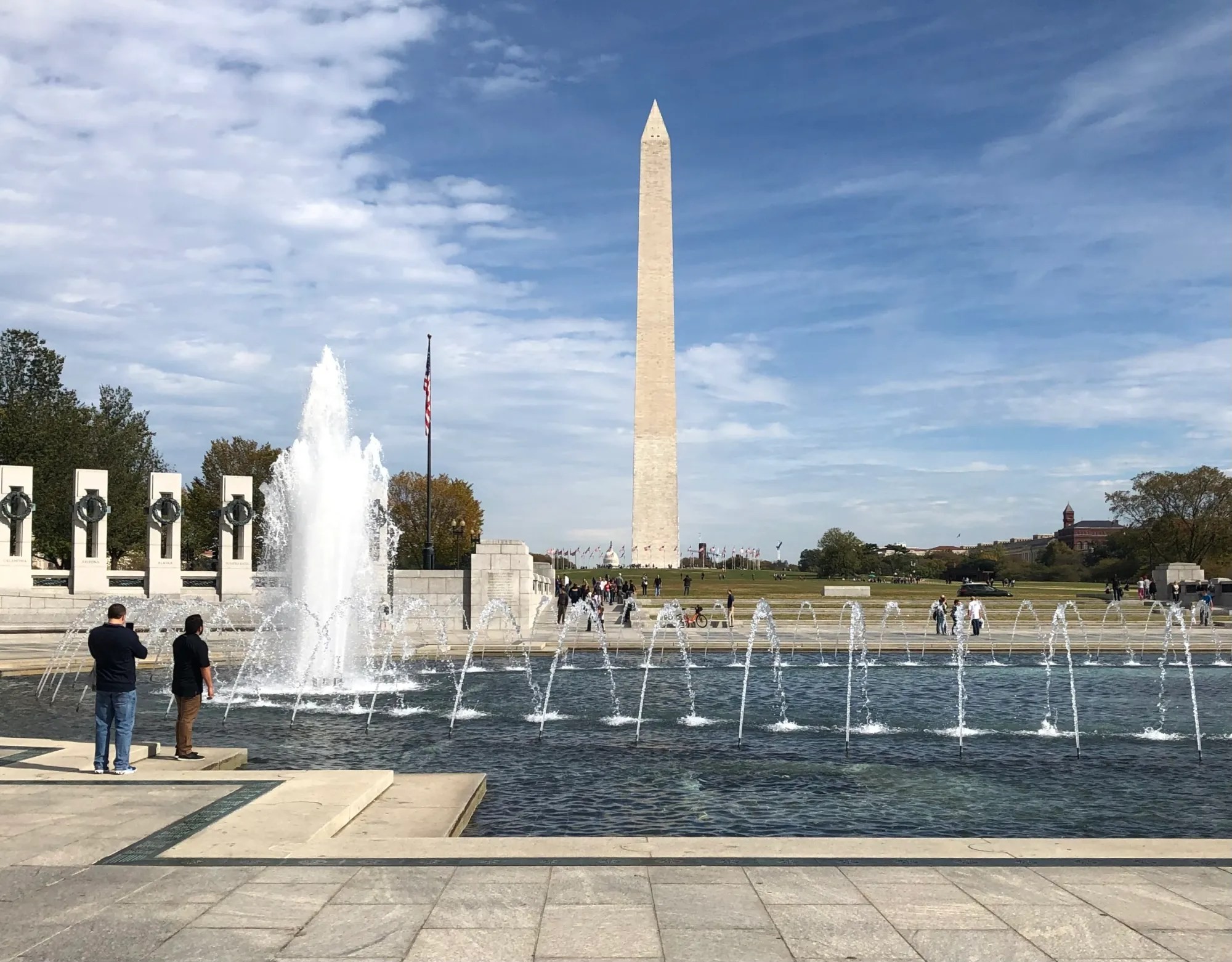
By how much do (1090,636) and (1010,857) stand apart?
27355 millimetres

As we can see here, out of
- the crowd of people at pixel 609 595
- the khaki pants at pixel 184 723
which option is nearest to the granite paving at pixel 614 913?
the khaki pants at pixel 184 723

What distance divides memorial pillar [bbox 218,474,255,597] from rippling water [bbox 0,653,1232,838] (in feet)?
61.1

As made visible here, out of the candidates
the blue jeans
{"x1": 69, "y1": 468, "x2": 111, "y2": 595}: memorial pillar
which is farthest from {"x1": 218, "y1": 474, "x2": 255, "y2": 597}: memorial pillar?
the blue jeans

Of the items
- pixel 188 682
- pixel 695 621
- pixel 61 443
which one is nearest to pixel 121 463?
pixel 61 443

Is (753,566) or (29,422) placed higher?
(29,422)

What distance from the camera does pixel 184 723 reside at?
1045 centimetres

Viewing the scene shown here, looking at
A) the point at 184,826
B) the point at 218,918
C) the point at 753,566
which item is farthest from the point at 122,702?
the point at 753,566

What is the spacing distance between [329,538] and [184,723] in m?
12.4

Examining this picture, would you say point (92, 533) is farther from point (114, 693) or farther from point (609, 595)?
point (114, 693)

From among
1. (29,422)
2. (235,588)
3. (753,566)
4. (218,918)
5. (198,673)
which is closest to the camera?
(218,918)

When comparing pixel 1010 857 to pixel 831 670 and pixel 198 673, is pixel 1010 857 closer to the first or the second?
pixel 198 673

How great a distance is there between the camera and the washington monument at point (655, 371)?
5988cm

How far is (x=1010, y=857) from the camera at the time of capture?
7.06m

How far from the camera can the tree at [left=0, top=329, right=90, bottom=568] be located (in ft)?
170
